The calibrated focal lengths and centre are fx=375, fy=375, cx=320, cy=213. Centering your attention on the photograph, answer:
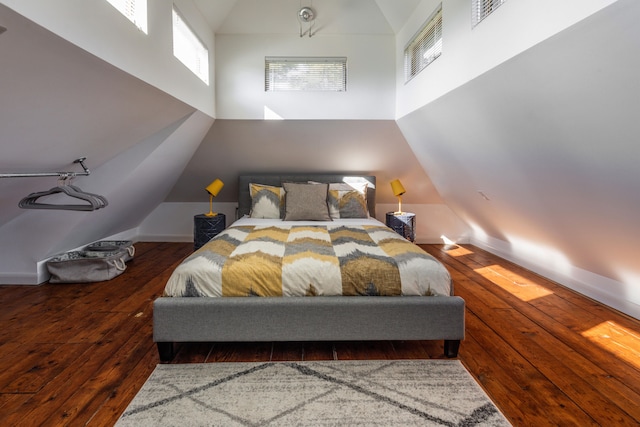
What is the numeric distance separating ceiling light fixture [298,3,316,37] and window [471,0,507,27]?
1.86 metres

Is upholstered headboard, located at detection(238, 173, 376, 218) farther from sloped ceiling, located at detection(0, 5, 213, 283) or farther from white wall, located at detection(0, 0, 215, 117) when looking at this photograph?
white wall, located at detection(0, 0, 215, 117)

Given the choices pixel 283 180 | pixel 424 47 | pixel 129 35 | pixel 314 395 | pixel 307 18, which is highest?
pixel 307 18

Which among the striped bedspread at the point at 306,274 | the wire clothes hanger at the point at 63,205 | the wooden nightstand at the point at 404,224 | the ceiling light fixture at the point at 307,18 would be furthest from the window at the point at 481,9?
the wire clothes hanger at the point at 63,205

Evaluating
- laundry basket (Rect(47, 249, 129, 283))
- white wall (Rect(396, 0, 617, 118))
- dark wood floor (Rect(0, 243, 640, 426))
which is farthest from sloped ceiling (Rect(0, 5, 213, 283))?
white wall (Rect(396, 0, 617, 118))

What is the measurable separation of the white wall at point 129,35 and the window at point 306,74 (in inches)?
33.1

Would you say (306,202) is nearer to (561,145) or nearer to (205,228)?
(205,228)

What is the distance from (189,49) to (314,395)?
10.6 ft

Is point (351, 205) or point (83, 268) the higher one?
point (351, 205)

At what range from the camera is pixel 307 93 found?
4.26 meters

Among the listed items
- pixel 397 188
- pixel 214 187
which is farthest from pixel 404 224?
pixel 214 187

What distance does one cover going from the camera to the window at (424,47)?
3240 millimetres

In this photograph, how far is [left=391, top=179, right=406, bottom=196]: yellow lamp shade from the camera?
4.61 metres

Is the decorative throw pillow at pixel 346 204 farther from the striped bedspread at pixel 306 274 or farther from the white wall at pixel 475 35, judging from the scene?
the striped bedspread at pixel 306 274

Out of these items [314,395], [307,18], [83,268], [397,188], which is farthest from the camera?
[397,188]
